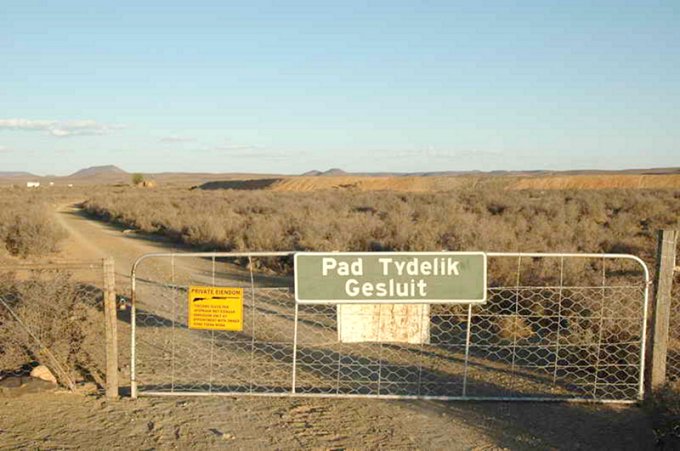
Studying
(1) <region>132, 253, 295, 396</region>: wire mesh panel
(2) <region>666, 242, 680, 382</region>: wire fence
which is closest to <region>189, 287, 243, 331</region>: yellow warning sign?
(1) <region>132, 253, 295, 396</region>: wire mesh panel

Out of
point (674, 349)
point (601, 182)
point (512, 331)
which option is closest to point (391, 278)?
point (512, 331)

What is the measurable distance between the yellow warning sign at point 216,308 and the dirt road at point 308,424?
78 centimetres

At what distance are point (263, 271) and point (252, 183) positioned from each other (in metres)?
76.1

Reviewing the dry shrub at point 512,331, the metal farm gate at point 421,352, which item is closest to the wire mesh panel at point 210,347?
the metal farm gate at point 421,352

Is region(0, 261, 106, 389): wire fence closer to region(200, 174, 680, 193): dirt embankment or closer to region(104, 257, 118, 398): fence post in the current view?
region(104, 257, 118, 398): fence post

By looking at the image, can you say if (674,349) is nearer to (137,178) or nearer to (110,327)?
(110,327)

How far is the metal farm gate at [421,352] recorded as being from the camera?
244 inches

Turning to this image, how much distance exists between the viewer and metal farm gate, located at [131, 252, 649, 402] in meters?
6.20

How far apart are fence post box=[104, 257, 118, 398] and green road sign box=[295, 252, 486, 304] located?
1803 mm

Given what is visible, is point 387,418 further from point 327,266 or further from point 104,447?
point 104,447

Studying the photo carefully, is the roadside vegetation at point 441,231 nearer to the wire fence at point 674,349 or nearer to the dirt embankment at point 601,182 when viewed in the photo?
the wire fence at point 674,349

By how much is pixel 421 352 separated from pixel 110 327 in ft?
12.8

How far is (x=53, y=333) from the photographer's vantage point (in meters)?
6.57

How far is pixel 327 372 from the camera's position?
704 cm
